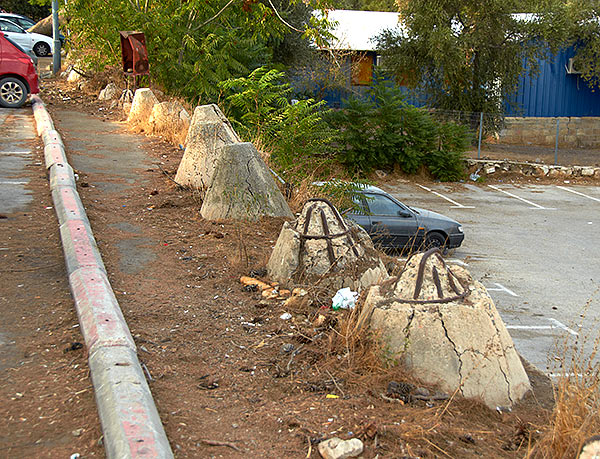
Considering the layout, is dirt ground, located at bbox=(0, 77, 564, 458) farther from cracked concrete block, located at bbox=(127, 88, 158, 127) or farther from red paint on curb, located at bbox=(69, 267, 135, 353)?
cracked concrete block, located at bbox=(127, 88, 158, 127)

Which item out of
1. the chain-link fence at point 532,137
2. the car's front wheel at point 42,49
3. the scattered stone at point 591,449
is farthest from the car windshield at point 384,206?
the car's front wheel at point 42,49

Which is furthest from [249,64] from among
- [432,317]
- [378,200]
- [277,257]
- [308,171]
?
[432,317]

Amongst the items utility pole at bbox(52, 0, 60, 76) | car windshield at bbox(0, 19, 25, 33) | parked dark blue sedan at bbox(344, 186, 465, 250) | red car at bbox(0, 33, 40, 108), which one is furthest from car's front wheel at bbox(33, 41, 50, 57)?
parked dark blue sedan at bbox(344, 186, 465, 250)

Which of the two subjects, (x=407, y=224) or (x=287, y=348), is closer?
(x=287, y=348)

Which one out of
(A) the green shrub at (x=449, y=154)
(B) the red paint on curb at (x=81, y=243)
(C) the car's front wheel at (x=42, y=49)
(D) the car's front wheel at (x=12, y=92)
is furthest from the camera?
(C) the car's front wheel at (x=42, y=49)

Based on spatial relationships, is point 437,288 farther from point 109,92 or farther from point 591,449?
point 109,92

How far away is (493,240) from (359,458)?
14176 mm

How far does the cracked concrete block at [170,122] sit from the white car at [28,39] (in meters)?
21.6

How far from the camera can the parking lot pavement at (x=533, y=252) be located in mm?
10242

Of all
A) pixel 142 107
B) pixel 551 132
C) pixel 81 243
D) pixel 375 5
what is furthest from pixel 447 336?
pixel 375 5

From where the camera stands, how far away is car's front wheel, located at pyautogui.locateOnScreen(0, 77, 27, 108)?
14289mm

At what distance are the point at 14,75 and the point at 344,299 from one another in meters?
11.9

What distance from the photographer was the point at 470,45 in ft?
87.6

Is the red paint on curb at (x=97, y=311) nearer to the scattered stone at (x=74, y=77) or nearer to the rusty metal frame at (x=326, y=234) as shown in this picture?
the rusty metal frame at (x=326, y=234)
